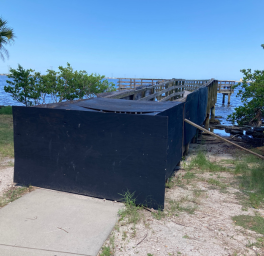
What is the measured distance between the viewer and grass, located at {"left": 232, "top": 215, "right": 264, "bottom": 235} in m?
3.94

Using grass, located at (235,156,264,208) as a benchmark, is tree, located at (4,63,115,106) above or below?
above

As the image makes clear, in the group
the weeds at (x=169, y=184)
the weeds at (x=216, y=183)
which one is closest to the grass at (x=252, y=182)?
the weeds at (x=216, y=183)

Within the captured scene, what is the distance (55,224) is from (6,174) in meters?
2.83

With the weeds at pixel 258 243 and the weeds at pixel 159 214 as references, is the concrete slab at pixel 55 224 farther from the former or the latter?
the weeds at pixel 258 243

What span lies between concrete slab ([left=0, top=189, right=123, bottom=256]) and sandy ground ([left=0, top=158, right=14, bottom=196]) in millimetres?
807

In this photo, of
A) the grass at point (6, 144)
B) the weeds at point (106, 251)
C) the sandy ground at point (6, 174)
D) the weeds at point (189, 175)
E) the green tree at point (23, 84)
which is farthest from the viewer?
the green tree at point (23, 84)

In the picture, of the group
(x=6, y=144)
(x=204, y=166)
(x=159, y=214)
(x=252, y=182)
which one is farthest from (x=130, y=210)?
(x=6, y=144)

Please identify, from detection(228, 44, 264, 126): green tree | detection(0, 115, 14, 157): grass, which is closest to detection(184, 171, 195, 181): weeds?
detection(0, 115, 14, 157): grass

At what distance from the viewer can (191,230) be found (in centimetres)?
386

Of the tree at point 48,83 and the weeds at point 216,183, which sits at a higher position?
the tree at point 48,83

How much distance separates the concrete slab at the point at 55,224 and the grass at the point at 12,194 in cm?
18

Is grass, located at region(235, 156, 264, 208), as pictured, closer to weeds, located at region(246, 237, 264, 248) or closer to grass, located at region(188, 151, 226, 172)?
grass, located at region(188, 151, 226, 172)

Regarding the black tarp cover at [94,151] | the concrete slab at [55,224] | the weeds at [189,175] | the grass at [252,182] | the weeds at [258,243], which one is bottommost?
the weeds at [189,175]

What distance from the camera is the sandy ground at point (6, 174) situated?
5.32 meters
